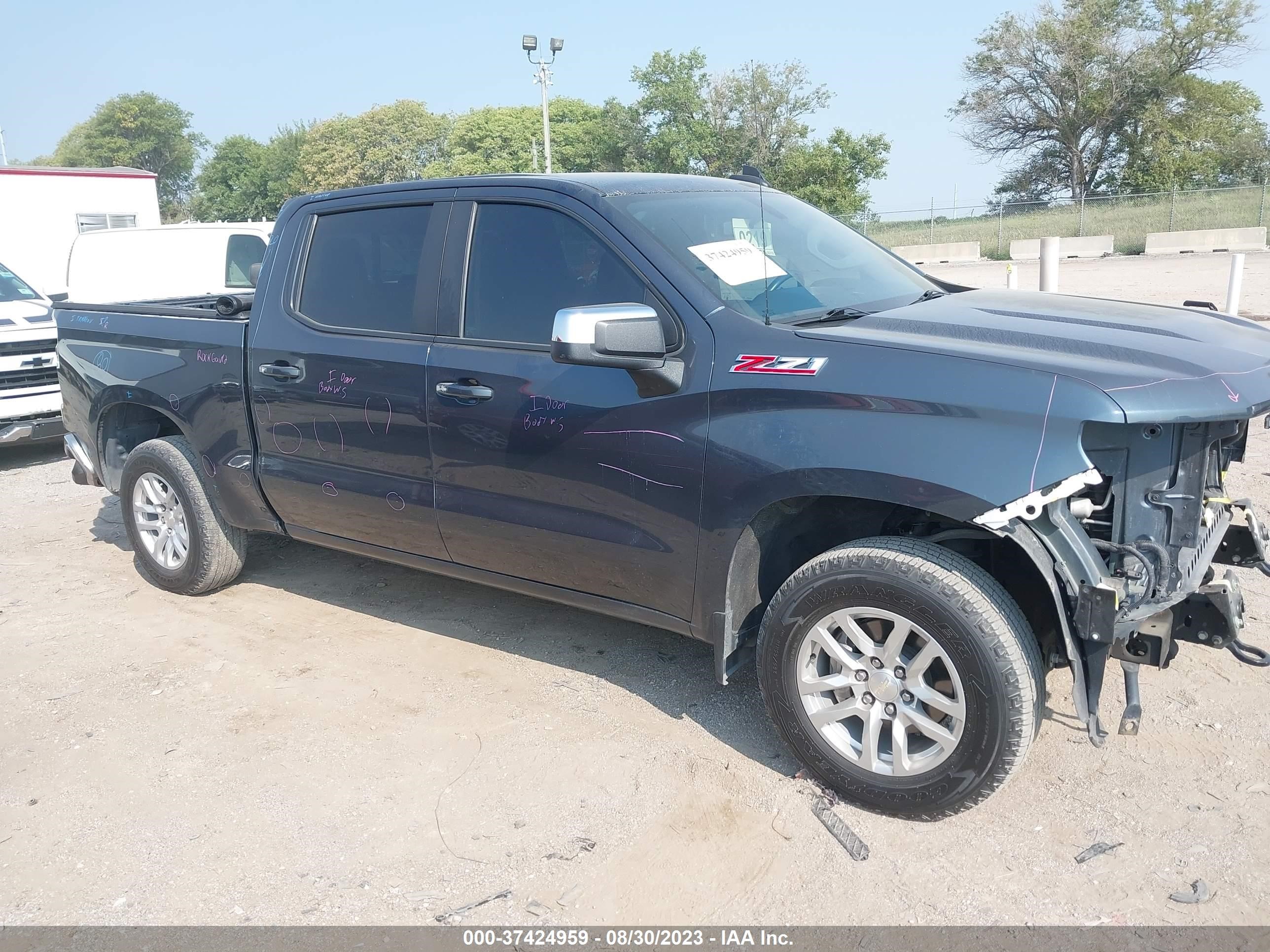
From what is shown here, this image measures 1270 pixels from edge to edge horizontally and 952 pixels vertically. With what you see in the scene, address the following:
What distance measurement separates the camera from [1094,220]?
32.2 metres

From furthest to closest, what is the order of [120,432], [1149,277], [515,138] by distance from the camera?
[515,138]
[1149,277]
[120,432]

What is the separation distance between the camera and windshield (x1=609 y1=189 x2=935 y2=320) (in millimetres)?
3506

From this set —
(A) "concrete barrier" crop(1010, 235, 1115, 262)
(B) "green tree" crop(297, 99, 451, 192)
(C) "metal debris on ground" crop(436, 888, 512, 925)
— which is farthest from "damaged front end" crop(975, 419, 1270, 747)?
(B) "green tree" crop(297, 99, 451, 192)

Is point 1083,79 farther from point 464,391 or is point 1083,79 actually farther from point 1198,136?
point 464,391

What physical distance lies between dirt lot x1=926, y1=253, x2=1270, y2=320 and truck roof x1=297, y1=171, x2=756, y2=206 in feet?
26.9

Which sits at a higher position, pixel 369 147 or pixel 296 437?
pixel 369 147

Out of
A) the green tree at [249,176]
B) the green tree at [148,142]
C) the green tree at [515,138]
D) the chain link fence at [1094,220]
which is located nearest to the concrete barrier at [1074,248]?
the chain link fence at [1094,220]

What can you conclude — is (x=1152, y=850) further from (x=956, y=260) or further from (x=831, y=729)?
(x=956, y=260)

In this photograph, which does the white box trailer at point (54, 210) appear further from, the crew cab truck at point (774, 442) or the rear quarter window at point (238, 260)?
the crew cab truck at point (774, 442)

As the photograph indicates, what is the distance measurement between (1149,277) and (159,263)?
18073 millimetres

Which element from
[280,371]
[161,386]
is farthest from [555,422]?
[161,386]

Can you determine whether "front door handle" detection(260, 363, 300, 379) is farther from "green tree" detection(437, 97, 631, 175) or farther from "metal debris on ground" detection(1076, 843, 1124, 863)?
"green tree" detection(437, 97, 631, 175)

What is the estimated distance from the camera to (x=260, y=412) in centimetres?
460

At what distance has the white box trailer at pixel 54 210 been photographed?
65.2 ft
